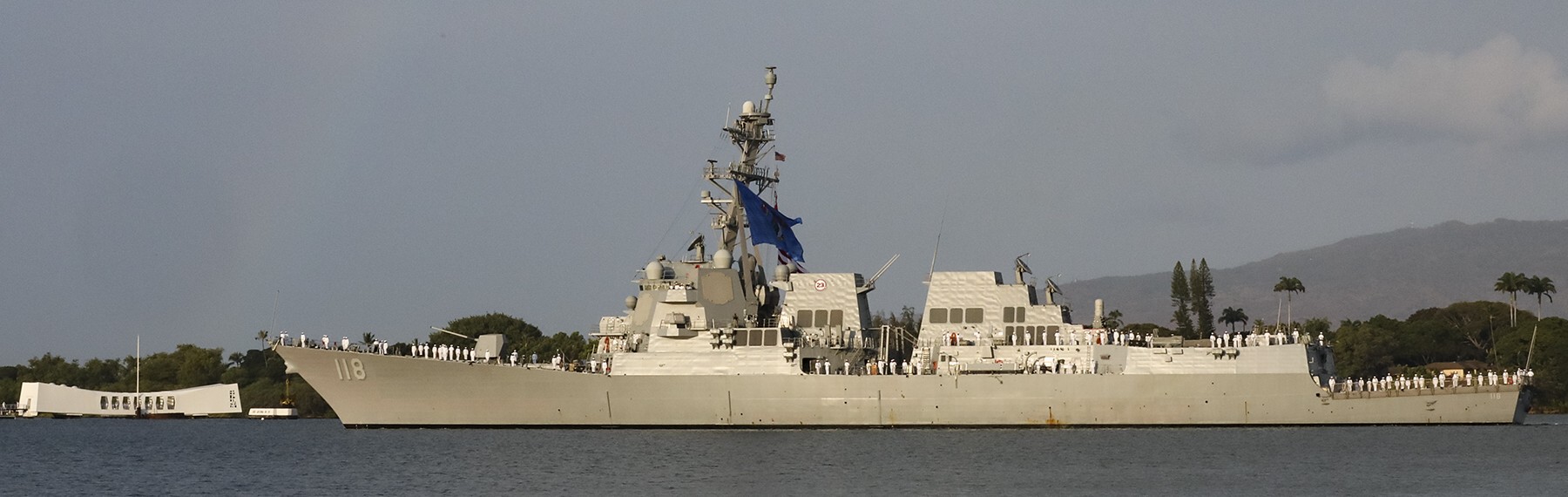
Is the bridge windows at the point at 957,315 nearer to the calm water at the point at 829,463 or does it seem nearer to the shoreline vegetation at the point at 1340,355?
the calm water at the point at 829,463

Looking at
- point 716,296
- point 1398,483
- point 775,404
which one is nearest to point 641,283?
point 716,296

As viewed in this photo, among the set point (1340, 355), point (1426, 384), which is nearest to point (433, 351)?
point (1426, 384)

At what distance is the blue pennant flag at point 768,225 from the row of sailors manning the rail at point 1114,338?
569 cm

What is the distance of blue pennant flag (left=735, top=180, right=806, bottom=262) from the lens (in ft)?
143

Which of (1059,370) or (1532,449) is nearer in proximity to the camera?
(1532,449)

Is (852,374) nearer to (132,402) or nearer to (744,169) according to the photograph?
(744,169)

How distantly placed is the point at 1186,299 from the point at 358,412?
4878cm

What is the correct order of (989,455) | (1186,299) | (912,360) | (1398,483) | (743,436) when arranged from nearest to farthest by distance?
1. (1398,483)
2. (989,455)
3. (743,436)
4. (912,360)
5. (1186,299)

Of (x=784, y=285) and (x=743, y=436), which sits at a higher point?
(x=784, y=285)

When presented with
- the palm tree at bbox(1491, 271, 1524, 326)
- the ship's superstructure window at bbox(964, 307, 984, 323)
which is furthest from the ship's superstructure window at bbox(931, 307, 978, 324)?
the palm tree at bbox(1491, 271, 1524, 326)

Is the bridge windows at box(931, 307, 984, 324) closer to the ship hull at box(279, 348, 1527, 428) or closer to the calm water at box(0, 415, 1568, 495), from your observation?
the ship hull at box(279, 348, 1527, 428)

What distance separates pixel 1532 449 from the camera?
34.2 metres

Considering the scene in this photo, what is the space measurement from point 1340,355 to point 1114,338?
107ft

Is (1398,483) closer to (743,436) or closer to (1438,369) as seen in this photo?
(743,436)
